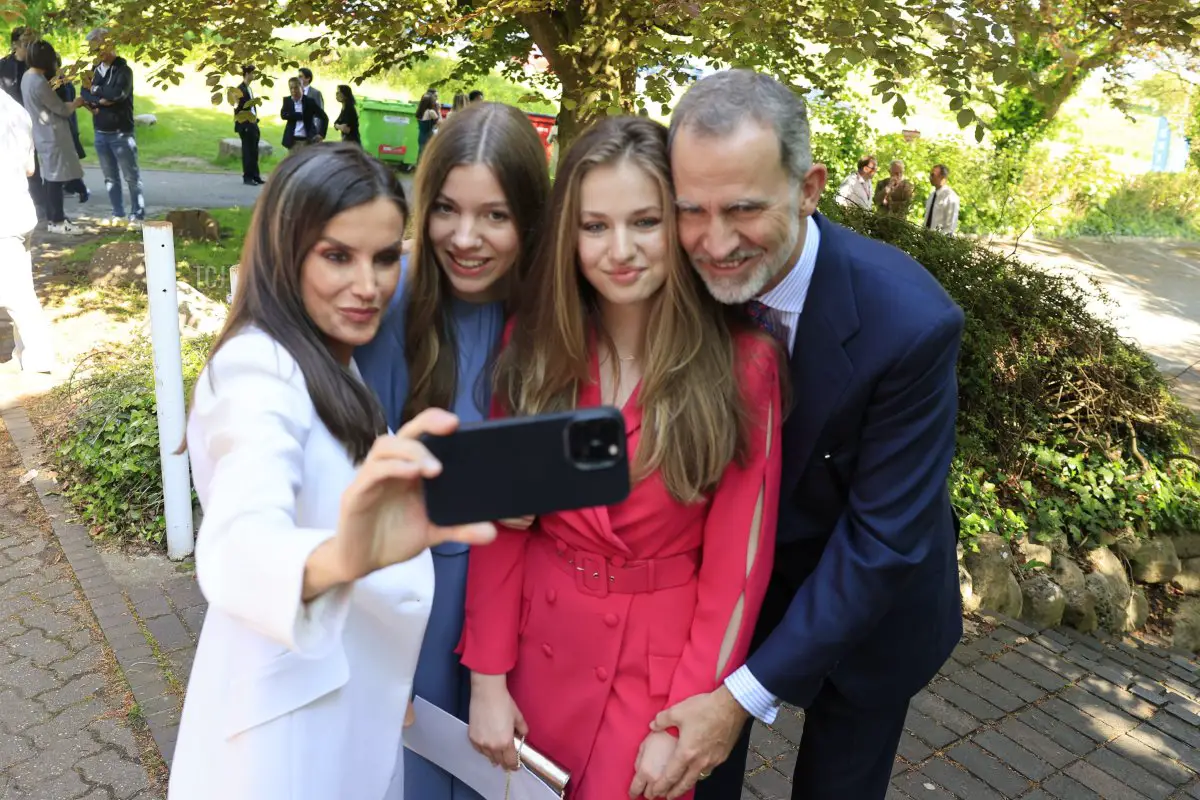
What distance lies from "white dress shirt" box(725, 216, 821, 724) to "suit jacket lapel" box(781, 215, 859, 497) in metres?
0.02

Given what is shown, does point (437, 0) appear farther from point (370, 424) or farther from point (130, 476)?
point (370, 424)

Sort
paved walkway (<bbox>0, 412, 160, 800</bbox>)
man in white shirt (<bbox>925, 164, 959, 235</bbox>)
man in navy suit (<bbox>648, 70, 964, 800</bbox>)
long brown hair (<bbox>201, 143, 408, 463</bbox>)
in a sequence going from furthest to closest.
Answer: man in white shirt (<bbox>925, 164, 959, 235</bbox>), paved walkway (<bbox>0, 412, 160, 800</bbox>), man in navy suit (<bbox>648, 70, 964, 800</bbox>), long brown hair (<bbox>201, 143, 408, 463</bbox>)

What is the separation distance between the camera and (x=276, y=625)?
1.36 metres

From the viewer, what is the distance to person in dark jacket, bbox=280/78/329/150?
14.5m

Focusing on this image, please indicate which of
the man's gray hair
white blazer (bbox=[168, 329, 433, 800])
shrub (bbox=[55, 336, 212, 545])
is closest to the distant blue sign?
shrub (bbox=[55, 336, 212, 545])

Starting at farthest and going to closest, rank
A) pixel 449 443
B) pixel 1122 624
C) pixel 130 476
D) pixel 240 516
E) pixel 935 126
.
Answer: pixel 935 126, pixel 1122 624, pixel 130 476, pixel 240 516, pixel 449 443

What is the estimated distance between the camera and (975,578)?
529 cm

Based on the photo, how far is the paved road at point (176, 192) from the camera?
42.4ft

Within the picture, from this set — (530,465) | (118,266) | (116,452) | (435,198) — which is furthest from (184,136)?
(530,465)

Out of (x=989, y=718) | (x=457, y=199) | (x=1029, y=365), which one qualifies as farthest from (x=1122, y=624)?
(x=457, y=199)

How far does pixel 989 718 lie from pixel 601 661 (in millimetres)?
2883

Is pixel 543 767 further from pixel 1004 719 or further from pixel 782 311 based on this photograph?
pixel 1004 719

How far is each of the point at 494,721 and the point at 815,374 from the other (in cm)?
102

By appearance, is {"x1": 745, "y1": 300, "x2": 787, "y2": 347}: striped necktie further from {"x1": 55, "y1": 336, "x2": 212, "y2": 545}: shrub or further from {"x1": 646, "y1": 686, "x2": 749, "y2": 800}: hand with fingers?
{"x1": 55, "y1": 336, "x2": 212, "y2": 545}: shrub
